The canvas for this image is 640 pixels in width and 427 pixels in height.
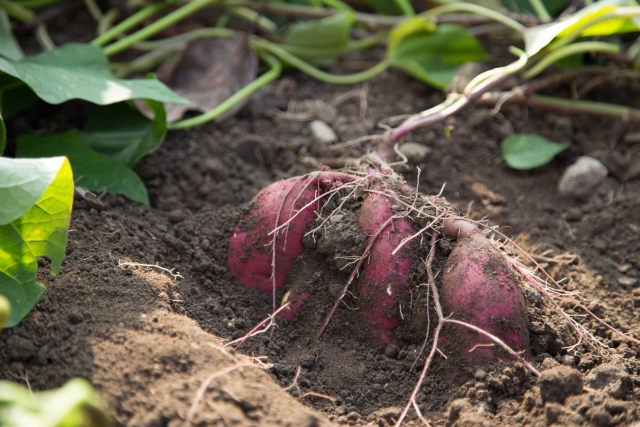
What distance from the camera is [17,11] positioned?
232 centimetres

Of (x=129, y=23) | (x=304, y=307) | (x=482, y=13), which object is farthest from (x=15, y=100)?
(x=482, y=13)

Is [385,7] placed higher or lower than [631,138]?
higher

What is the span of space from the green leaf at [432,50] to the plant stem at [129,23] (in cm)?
97

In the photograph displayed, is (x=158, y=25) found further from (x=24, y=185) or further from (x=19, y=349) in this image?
(x=19, y=349)

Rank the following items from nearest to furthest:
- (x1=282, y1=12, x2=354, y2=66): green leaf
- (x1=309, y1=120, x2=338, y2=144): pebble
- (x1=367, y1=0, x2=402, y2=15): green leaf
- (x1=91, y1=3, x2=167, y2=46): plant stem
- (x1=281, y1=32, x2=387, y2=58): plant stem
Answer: (x1=309, y1=120, x2=338, y2=144): pebble → (x1=91, y1=3, x2=167, y2=46): plant stem → (x1=282, y1=12, x2=354, y2=66): green leaf → (x1=281, y1=32, x2=387, y2=58): plant stem → (x1=367, y1=0, x2=402, y2=15): green leaf

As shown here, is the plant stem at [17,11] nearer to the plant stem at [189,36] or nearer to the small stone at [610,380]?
the plant stem at [189,36]

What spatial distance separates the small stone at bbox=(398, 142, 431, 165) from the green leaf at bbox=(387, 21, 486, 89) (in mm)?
362

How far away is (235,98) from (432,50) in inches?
33.1

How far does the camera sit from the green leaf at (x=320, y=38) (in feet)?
7.52

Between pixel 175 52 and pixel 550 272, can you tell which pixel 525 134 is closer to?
pixel 550 272

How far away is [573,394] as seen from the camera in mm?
1142

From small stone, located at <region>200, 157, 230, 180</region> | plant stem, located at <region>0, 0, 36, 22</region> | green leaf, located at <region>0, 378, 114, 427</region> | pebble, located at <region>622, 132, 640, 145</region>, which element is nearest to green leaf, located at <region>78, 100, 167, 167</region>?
small stone, located at <region>200, 157, 230, 180</region>

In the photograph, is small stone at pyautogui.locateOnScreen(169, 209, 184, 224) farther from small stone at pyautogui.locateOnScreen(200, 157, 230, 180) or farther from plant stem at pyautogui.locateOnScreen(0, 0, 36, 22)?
plant stem at pyautogui.locateOnScreen(0, 0, 36, 22)

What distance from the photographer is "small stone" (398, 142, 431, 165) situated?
1.95 meters
